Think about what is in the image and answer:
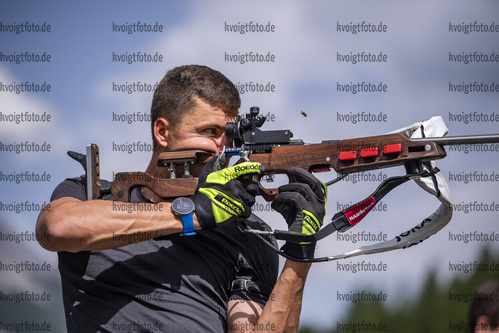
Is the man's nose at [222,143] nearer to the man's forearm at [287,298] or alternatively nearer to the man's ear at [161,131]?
the man's ear at [161,131]

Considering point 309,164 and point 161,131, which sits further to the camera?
point 161,131

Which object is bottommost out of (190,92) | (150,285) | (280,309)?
(280,309)

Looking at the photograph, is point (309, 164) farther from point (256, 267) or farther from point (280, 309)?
point (280, 309)

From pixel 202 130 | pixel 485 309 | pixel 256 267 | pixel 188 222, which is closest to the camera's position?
pixel 188 222

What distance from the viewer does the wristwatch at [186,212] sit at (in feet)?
16.5

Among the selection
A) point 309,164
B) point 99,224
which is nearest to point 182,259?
point 99,224

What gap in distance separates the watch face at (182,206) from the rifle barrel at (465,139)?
1837 millimetres

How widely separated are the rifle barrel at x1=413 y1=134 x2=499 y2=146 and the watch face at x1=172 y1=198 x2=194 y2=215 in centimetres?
Answer: 184

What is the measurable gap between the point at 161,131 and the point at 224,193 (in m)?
1.39

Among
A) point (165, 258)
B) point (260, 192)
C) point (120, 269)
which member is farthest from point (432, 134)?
point (120, 269)

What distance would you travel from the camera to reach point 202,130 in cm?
589

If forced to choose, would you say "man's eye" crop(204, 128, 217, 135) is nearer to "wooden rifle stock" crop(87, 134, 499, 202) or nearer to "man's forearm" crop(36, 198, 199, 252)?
"wooden rifle stock" crop(87, 134, 499, 202)

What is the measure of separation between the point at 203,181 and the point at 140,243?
2.44 feet

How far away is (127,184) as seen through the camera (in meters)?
5.50
